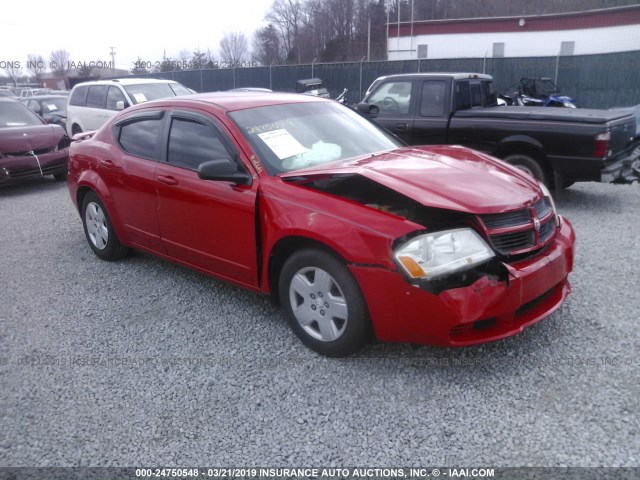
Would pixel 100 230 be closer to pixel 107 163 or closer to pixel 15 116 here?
pixel 107 163

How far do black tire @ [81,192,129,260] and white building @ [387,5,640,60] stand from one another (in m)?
37.4

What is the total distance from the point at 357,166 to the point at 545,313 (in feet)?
4.92

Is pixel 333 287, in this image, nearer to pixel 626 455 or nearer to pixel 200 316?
pixel 200 316

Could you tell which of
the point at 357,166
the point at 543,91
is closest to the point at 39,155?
the point at 357,166

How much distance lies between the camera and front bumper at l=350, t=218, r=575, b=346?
2762 mm

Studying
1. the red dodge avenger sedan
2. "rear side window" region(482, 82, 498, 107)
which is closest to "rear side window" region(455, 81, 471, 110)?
"rear side window" region(482, 82, 498, 107)

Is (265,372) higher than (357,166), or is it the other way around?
(357,166)

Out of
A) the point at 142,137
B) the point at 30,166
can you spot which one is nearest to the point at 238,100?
the point at 142,137

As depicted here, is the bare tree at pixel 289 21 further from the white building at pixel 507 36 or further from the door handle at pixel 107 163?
the door handle at pixel 107 163

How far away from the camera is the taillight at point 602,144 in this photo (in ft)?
19.8

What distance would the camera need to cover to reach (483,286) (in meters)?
2.80

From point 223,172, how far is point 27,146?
726cm

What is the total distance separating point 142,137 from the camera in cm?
451

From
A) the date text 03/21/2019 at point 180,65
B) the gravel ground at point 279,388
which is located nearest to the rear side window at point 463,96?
the gravel ground at point 279,388
